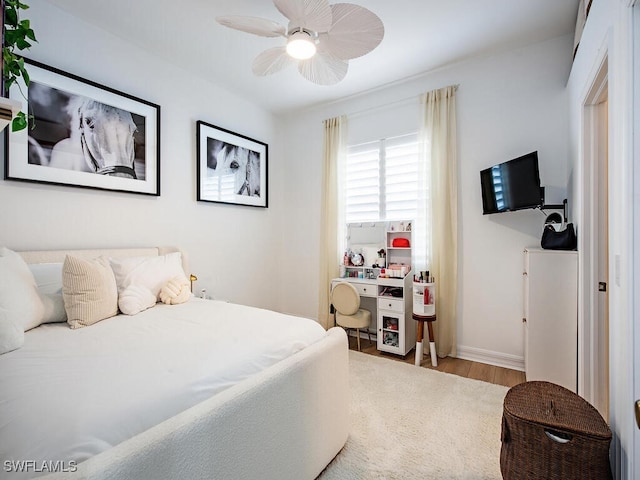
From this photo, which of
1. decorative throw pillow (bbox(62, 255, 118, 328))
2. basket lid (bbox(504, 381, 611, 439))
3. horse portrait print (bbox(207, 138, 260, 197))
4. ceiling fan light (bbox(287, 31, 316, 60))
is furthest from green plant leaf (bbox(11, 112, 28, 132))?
horse portrait print (bbox(207, 138, 260, 197))

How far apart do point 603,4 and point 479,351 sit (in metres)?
2.73

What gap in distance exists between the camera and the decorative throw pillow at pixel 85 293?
1776 mm

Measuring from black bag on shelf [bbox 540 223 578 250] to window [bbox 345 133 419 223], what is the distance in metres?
1.26

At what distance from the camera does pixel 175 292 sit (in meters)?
2.32

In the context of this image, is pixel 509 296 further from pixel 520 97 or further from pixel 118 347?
pixel 118 347

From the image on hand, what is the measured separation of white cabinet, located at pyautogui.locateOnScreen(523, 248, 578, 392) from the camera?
222cm

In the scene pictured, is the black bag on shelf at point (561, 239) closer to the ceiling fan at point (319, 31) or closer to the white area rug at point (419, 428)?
the white area rug at point (419, 428)

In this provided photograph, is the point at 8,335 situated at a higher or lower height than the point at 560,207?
lower

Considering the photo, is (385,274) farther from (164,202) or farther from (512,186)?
(164,202)

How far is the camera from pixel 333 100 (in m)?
3.88

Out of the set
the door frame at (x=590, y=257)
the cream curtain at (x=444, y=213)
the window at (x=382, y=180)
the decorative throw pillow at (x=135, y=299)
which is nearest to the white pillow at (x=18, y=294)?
the decorative throw pillow at (x=135, y=299)

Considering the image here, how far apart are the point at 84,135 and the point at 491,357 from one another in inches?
160

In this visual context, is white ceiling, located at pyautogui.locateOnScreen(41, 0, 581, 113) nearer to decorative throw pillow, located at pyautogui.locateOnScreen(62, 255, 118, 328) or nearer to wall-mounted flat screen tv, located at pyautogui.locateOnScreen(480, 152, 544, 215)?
wall-mounted flat screen tv, located at pyautogui.locateOnScreen(480, 152, 544, 215)

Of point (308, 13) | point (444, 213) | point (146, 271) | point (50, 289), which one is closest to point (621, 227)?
point (308, 13)
